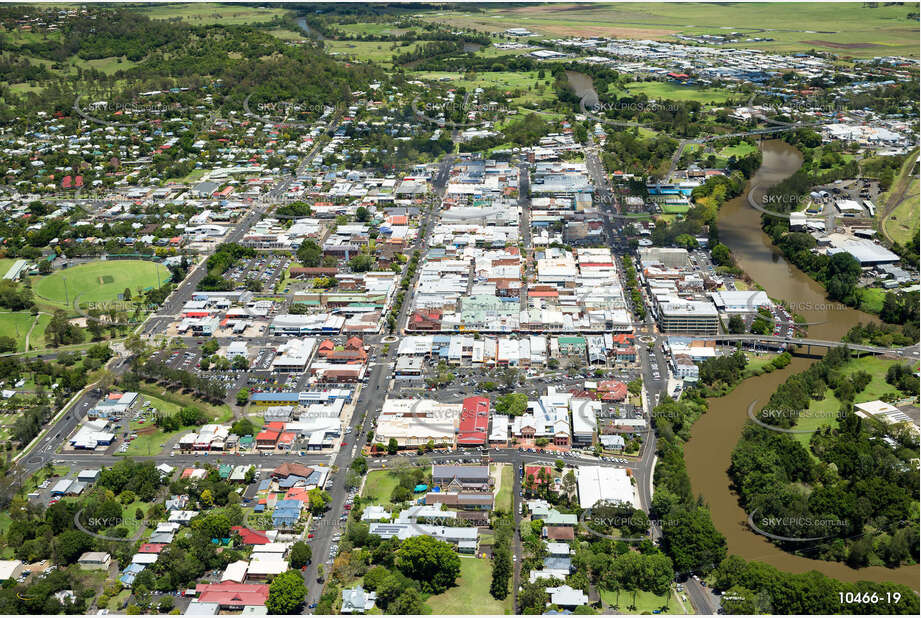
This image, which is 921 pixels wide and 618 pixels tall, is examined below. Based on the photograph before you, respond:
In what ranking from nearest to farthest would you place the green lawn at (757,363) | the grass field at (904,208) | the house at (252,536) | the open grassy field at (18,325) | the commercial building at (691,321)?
the house at (252,536)
the green lawn at (757,363)
the commercial building at (691,321)
the open grassy field at (18,325)
the grass field at (904,208)

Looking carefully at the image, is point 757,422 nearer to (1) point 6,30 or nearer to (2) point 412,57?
(2) point 412,57

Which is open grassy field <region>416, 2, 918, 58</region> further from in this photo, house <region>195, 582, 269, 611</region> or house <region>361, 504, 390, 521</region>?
house <region>195, 582, 269, 611</region>

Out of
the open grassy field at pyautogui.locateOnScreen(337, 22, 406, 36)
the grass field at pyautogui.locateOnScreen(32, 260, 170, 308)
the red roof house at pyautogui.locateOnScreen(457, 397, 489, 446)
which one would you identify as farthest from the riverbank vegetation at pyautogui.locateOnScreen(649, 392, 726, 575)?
the open grassy field at pyautogui.locateOnScreen(337, 22, 406, 36)

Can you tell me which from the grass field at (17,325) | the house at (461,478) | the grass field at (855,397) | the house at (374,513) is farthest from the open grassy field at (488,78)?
the house at (374,513)

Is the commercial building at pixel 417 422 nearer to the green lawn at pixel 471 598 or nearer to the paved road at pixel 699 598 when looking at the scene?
the green lawn at pixel 471 598

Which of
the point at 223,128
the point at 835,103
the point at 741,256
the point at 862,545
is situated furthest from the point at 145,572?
the point at 835,103

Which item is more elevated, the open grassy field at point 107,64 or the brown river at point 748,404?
the open grassy field at point 107,64
